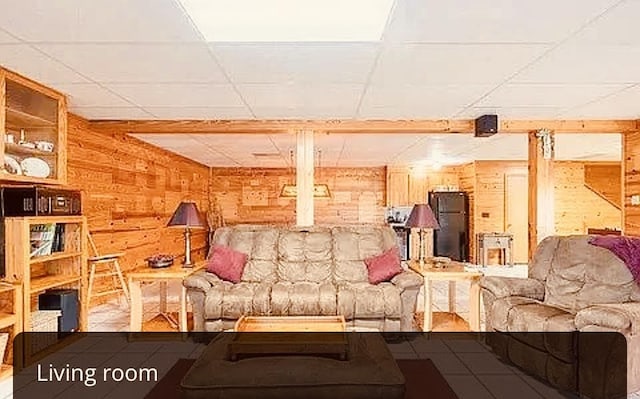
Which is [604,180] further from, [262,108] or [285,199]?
[262,108]

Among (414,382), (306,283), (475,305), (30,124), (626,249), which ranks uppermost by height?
(30,124)

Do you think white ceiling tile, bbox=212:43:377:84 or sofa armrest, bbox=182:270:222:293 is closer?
white ceiling tile, bbox=212:43:377:84

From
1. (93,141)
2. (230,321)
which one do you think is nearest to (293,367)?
(230,321)

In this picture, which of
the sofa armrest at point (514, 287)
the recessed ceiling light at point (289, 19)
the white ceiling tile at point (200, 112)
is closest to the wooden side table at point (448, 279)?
the sofa armrest at point (514, 287)

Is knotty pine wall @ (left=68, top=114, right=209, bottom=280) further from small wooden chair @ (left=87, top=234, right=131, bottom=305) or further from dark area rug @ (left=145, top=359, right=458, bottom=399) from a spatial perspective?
dark area rug @ (left=145, top=359, right=458, bottom=399)

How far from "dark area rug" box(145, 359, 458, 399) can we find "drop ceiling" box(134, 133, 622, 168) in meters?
3.45

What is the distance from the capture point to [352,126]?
545 centimetres

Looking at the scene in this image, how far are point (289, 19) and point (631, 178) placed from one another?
15.8 feet

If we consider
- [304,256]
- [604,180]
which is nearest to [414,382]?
[304,256]

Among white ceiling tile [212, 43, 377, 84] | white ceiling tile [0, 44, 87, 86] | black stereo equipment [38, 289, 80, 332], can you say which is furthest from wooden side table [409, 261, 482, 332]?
white ceiling tile [0, 44, 87, 86]

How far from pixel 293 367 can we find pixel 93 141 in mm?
4273

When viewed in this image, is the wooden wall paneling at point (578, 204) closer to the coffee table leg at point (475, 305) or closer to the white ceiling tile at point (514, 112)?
the white ceiling tile at point (514, 112)

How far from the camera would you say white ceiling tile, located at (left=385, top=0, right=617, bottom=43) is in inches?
94.4

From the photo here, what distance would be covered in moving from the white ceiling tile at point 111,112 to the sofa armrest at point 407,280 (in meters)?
3.10
